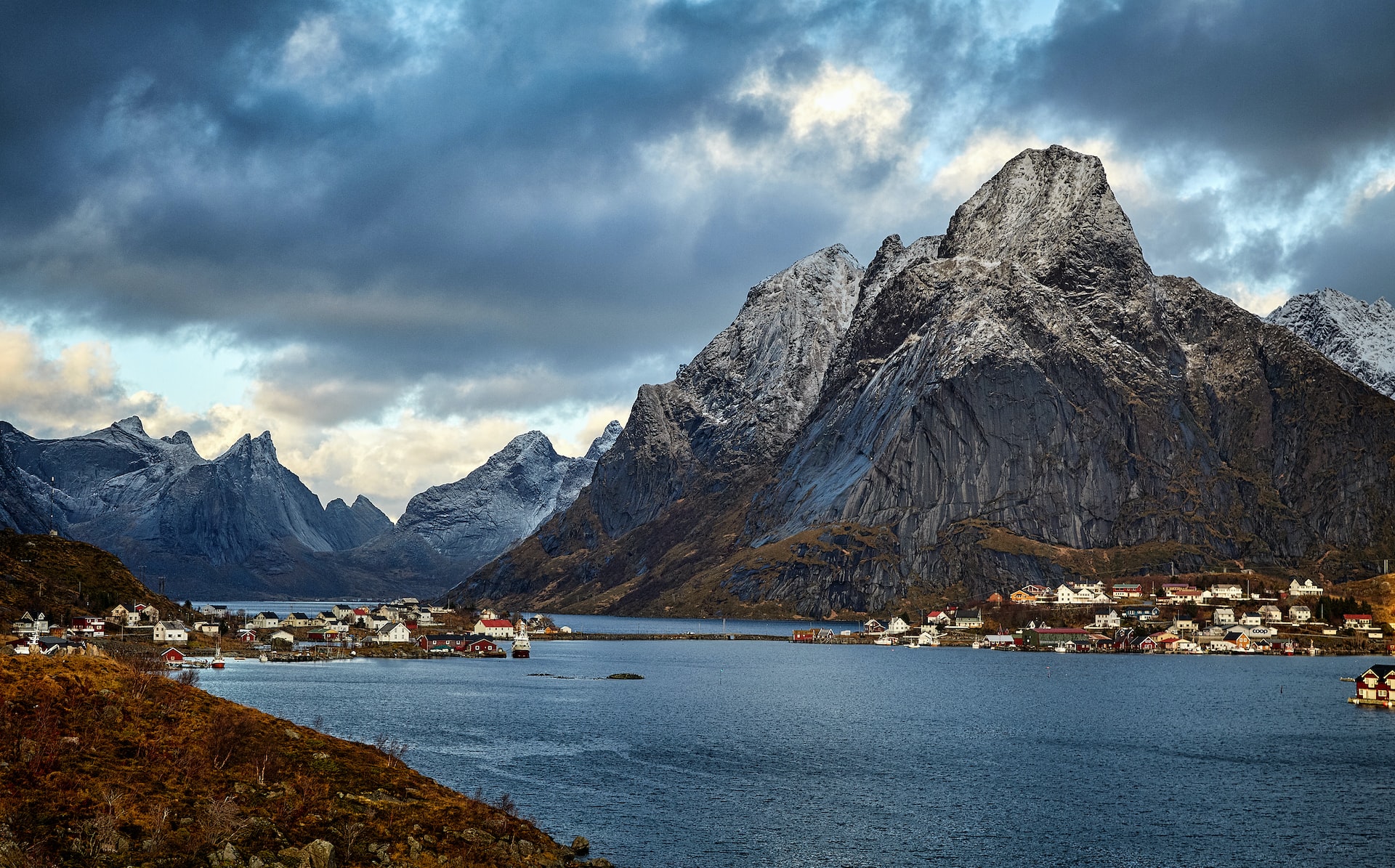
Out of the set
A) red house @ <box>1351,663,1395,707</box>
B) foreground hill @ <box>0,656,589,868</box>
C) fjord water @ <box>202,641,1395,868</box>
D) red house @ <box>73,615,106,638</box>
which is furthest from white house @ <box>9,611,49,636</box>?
red house @ <box>1351,663,1395,707</box>

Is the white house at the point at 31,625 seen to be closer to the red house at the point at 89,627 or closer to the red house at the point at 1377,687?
the red house at the point at 89,627

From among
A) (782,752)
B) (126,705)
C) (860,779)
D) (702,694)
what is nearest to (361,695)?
(702,694)

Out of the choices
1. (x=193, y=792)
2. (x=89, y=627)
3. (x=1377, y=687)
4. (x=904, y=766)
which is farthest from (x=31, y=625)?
(x=1377, y=687)

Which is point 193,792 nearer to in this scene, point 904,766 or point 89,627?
point 904,766

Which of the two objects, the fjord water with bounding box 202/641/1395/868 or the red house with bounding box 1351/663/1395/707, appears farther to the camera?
the red house with bounding box 1351/663/1395/707

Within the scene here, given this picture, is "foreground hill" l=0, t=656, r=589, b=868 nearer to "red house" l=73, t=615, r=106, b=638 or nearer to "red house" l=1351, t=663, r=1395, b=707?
"red house" l=1351, t=663, r=1395, b=707

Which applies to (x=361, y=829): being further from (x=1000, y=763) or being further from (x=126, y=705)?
(x=1000, y=763)

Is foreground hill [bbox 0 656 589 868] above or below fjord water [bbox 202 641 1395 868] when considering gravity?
above
